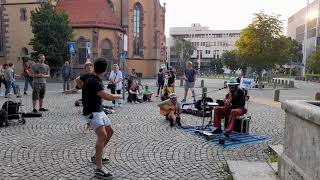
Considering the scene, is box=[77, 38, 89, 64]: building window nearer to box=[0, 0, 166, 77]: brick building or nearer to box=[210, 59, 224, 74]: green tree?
box=[0, 0, 166, 77]: brick building

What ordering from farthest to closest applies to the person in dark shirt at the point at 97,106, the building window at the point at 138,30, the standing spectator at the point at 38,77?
the building window at the point at 138,30, the standing spectator at the point at 38,77, the person in dark shirt at the point at 97,106

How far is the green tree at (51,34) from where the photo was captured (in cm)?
3806

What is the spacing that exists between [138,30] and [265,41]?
20025 millimetres

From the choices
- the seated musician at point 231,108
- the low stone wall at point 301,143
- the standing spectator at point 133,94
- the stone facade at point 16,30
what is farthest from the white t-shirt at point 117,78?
the stone facade at point 16,30

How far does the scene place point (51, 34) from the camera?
1500 inches

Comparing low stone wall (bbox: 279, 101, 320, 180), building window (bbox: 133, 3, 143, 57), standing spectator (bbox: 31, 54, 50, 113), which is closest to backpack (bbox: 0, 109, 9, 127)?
standing spectator (bbox: 31, 54, 50, 113)

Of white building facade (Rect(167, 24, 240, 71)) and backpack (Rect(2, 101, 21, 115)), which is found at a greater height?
white building facade (Rect(167, 24, 240, 71))

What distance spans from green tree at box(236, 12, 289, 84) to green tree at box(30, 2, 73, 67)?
60.9 feet

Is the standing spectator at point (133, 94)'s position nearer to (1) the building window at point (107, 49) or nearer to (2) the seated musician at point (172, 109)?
(2) the seated musician at point (172, 109)

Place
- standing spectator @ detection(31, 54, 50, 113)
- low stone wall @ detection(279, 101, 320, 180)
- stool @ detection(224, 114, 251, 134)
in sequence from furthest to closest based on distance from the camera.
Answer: standing spectator @ detection(31, 54, 50, 113) < stool @ detection(224, 114, 251, 134) < low stone wall @ detection(279, 101, 320, 180)

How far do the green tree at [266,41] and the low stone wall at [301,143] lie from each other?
34681 mm

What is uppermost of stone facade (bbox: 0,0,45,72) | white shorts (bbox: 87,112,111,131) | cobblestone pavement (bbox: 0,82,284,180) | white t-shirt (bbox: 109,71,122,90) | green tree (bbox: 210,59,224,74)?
stone facade (bbox: 0,0,45,72)

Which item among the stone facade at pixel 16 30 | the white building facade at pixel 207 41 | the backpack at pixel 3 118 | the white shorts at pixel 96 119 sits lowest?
the backpack at pixel 3 118

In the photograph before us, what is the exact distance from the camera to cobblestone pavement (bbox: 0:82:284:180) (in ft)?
20.9
